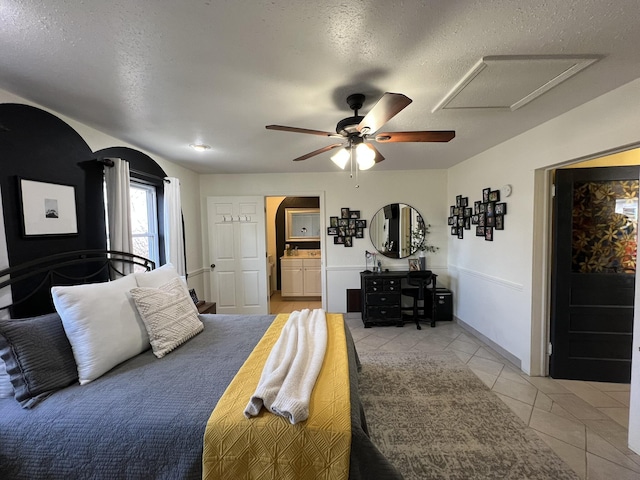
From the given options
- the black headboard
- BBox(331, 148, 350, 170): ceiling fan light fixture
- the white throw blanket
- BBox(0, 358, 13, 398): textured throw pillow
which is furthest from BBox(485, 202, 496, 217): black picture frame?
BBox(0, 358, 13, 398): textured throw pillow

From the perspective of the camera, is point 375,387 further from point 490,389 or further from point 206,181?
point 206,181

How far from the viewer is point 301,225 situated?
6.12 meters

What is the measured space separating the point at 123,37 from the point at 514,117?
2.65 meters

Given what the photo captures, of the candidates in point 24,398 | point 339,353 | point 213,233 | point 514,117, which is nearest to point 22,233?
point 24,398

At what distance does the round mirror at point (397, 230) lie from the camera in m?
4.30

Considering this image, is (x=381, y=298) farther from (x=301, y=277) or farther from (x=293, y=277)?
(x=293, y=277)

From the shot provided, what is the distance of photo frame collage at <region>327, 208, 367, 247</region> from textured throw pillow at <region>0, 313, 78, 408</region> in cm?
336

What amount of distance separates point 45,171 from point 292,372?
217 centimetres

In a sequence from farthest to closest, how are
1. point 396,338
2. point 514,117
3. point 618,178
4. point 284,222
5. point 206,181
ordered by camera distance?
point 284,222 → point 206,181 → point 396,338 → point 618,178 → point 514,117

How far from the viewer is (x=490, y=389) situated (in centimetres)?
239

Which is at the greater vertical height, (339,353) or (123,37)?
(123,37)

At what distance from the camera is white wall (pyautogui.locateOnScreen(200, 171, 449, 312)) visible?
4266 mm

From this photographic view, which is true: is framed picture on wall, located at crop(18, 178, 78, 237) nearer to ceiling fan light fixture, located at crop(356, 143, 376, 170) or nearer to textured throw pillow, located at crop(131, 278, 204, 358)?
textured throw pillow, located at crop(131, 278, 204, 358)

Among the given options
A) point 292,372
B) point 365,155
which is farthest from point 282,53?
point 292,372
